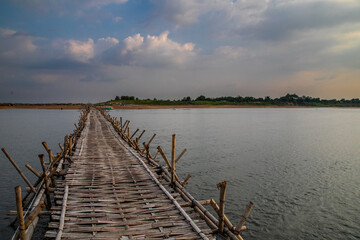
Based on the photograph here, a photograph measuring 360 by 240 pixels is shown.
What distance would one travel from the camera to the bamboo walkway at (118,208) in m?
5.09

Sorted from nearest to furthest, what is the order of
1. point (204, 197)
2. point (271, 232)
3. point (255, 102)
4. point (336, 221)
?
point (271, 232)
point (336, 221)
point (204, 197)
point (255, 102)

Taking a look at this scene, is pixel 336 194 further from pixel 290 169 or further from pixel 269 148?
pixel 269 148

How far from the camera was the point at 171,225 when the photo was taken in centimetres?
542

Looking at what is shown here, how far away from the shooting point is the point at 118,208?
630 centimetres

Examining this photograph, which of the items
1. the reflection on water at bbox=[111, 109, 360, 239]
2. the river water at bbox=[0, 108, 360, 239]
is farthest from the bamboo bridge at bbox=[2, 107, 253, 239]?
the reflection on water at bbox=[111, 109, 360, 239]

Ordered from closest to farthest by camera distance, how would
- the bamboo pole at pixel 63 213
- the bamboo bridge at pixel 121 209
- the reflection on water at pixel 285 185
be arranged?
the bamboo pole at pixel 63 213
the bamboo bridge at pixel 121 209
the reflection on water at pixel 285 185

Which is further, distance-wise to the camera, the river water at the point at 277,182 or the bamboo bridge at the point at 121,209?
the river water at the point at 277,182

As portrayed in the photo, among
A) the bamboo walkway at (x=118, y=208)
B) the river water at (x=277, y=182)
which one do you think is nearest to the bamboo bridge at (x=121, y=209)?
the bamboo walkway at (x=118, y=208)

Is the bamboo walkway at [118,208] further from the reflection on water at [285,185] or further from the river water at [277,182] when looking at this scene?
the reflection on water at [285,185]

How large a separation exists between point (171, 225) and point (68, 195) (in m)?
3.48

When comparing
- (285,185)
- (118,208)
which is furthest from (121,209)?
(285,185)

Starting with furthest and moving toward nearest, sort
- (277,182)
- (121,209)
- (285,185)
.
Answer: (277,182) < (285,185) < (121,209)

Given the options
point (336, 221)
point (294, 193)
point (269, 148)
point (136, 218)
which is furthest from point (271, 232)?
point (269, 148)

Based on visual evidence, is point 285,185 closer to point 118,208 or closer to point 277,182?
point 277,182
